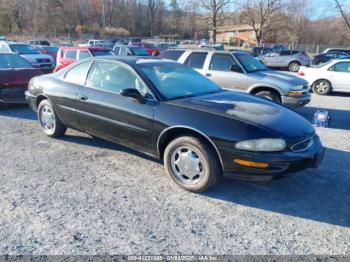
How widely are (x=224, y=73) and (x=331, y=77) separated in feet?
18.9

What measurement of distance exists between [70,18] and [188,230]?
8819 centimetres

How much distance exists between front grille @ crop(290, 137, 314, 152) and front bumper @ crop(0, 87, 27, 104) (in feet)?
22.9

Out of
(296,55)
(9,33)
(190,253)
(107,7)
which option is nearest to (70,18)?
(107,7)

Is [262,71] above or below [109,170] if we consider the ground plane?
above

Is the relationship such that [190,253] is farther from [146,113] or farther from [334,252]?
[146,113]

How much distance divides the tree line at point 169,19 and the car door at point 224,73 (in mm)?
31397

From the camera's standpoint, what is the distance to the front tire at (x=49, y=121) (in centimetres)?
561

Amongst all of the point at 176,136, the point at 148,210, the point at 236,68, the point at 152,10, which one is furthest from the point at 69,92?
the point at 152,10

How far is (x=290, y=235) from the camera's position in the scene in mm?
3074

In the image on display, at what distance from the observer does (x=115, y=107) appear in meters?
4.45

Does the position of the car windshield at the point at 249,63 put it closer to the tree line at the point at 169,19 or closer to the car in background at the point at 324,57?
the car in background at the point at 324,57

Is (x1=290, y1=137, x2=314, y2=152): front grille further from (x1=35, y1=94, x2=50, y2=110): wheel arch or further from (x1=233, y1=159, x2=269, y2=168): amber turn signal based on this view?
(x1=35, y1=94, x2=50, y2=110): wheel arch

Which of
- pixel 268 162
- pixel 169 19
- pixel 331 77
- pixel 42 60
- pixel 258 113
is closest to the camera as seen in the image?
pixel 268 162

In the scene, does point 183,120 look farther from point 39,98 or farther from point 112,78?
point 39,98
